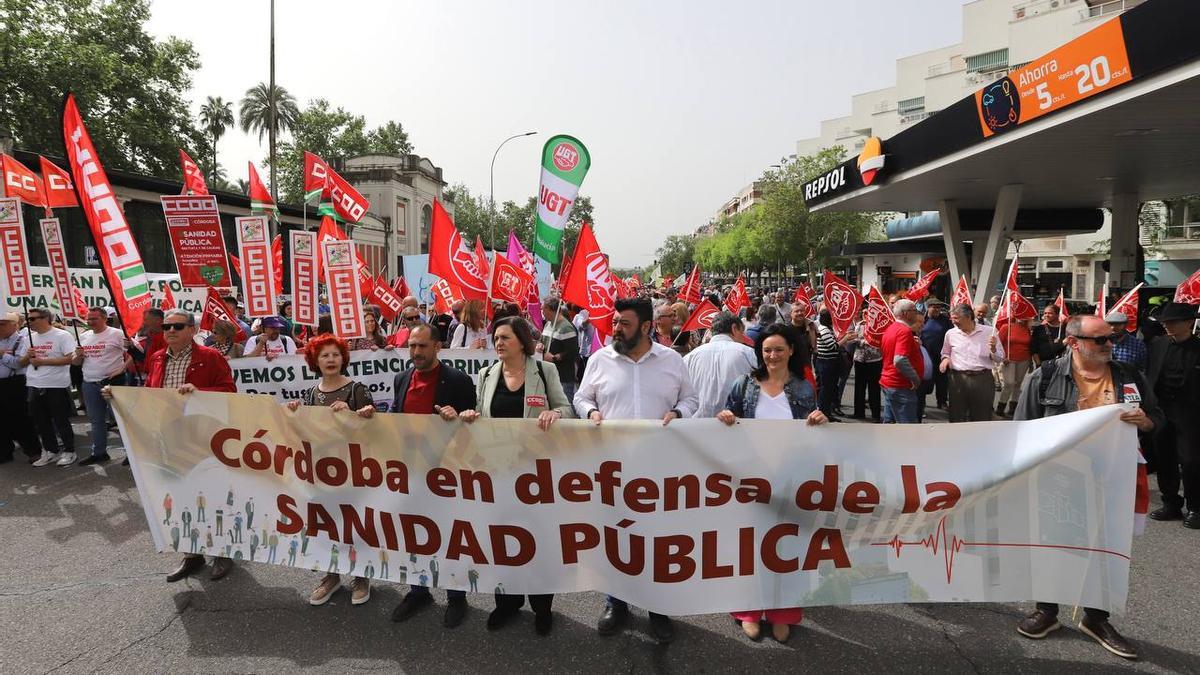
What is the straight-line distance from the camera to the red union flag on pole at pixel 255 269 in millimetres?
6848

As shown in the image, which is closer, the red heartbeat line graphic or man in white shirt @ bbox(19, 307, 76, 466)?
the red heartbeat line graphic

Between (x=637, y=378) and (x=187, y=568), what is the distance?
3.13 m

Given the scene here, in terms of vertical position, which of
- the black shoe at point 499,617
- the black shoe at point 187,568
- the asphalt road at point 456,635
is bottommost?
the asphalt road at point 456,635

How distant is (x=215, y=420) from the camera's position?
12.6ft

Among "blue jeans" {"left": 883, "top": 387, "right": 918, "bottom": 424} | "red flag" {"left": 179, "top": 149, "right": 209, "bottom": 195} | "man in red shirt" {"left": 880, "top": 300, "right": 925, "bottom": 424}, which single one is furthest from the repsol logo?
"red flag" {"left": 179, "top": 149, "right": 209, "bottom": 195}

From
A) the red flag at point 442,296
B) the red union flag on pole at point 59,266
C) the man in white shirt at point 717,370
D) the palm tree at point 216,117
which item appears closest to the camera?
the man in white shirt at point 717,370

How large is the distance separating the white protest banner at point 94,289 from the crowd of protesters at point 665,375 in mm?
957

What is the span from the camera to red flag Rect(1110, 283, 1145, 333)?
27.5 ft

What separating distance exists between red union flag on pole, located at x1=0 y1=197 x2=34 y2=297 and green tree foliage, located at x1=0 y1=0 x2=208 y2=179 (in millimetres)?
26916

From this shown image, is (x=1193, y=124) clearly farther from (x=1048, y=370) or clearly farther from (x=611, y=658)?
(x=611, y=658)

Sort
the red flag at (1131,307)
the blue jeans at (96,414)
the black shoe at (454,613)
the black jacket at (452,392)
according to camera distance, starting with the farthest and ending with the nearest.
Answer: the red flag at (1131,307)
the blue jeans at (96,414)
the black jacket at (452,392)
the black shoe at (454,613)

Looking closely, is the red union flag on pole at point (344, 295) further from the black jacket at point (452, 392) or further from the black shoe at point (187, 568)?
the black jacket at point (452, 392)

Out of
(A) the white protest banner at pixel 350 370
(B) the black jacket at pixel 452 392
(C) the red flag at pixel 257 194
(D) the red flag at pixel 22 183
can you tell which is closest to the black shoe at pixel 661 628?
(B) the black jacket at pixel 452 392

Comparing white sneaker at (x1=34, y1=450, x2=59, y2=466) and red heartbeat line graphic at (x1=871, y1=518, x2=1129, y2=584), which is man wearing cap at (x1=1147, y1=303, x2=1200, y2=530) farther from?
white sneaker at (x1=34, y1=450, x2=59, y2=466)
